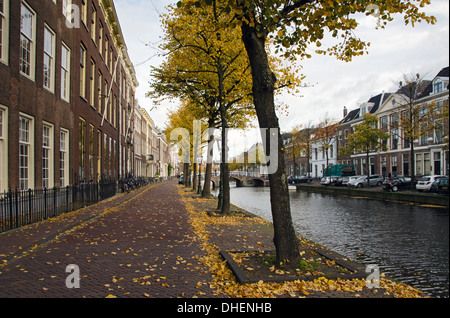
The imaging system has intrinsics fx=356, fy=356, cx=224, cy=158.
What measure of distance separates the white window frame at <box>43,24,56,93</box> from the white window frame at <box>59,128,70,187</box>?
2.38 metres

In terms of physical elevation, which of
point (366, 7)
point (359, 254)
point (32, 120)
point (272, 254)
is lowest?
point (359, 254)

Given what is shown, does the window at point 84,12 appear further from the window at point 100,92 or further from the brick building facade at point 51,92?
the window at point 100,92

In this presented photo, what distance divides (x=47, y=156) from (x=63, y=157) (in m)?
1.81

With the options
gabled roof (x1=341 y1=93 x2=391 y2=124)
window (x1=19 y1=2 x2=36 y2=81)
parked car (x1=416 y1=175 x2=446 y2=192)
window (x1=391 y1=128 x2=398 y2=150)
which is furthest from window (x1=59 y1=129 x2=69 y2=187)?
gabled roof (x1=341 y1=93 x2=391 y2=124)

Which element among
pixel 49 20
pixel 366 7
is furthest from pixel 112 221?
pixel 366 7

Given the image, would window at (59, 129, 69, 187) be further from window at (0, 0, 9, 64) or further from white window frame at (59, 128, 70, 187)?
window at (0, 0, 9, 64)

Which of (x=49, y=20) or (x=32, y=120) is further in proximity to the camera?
(x=49, y=20)

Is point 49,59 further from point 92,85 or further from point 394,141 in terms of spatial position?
point 394,141

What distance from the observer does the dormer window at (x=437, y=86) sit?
139 feet

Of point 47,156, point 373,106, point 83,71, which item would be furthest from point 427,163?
point 47,156

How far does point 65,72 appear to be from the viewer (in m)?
16.4

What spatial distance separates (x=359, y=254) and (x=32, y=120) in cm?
1162

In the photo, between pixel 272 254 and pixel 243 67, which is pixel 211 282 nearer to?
pixel 272 254

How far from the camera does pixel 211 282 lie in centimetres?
510
